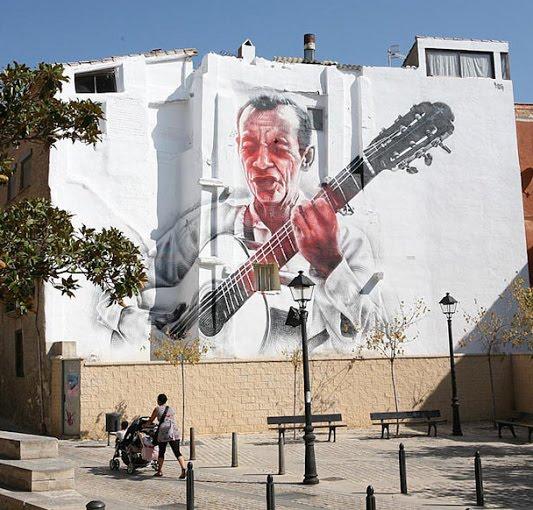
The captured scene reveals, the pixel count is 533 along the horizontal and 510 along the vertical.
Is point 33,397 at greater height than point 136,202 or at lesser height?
lesser

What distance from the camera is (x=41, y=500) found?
10414mm

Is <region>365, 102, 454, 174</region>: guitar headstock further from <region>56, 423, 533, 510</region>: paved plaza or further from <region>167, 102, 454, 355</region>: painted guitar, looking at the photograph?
<region>56, 423, 533, 510</region>: paved plaza

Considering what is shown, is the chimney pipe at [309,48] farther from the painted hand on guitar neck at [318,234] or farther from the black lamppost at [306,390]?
the black lamppost at [306,390]

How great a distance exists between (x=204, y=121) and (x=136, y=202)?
4021mm

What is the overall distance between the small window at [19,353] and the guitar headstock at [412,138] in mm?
15320

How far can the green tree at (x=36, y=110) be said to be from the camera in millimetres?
12195

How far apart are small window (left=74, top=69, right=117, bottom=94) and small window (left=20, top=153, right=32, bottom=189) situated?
326cm

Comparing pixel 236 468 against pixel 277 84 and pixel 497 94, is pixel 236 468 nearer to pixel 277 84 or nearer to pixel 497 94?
pixel 277 84

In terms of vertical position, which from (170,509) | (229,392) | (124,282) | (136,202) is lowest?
(170,509)

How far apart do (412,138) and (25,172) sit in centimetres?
1562

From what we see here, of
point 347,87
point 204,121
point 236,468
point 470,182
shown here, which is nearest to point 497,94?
point 470,182

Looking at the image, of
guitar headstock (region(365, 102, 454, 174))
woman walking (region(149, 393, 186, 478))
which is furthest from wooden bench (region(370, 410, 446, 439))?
guitar headstock (region(365, 102, 454, 174))

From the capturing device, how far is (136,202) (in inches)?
1156

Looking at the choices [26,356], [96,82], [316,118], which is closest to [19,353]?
[26,356]
